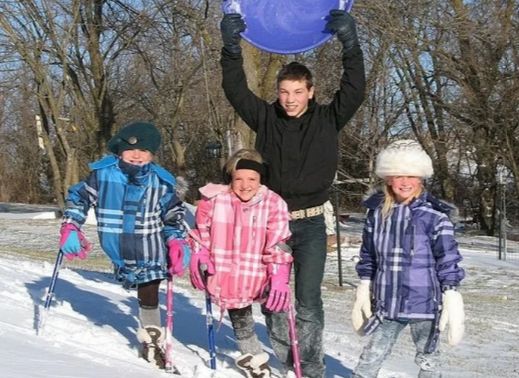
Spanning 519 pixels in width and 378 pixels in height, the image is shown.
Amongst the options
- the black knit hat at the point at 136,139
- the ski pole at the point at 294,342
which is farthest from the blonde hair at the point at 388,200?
the black knit hat at the point at 136,139

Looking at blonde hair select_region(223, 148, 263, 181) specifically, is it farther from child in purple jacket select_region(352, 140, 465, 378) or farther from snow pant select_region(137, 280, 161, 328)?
snow pant select_region(137, 280, 161, 328)

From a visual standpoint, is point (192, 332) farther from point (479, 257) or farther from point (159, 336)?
point (479, 257)

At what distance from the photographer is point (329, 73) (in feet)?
73.6

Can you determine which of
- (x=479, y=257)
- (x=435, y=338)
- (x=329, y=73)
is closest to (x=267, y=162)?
(x=435, y=338)

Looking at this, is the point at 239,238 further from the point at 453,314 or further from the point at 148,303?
the point at 453,314

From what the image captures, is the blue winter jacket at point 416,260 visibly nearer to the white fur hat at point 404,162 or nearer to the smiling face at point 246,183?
the white fur hat at point 404,162

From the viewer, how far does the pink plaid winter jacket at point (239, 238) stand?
4.63 metres

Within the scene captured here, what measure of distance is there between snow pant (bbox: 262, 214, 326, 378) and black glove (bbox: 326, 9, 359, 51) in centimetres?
104

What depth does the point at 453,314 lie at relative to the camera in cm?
426

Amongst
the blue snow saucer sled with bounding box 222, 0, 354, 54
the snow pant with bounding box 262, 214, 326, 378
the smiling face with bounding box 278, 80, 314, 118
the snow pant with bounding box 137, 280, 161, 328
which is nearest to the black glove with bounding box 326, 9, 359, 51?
the blue snow saucer sled with bounding box 222, 0, 354, 54

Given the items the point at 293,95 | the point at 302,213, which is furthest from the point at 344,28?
the point at 302,213

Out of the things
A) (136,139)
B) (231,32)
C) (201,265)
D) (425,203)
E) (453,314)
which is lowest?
(453,314)

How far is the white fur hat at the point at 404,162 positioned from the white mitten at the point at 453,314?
709 mm

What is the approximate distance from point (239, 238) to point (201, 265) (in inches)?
10.7
